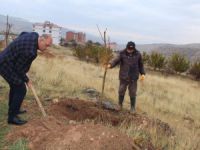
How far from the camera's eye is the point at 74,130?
20.6 feet

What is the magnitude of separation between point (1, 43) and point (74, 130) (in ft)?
57.4

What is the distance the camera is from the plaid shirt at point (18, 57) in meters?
7.03

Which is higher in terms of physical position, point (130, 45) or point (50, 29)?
point (130, 45)

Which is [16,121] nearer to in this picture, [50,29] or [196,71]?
[196,71]

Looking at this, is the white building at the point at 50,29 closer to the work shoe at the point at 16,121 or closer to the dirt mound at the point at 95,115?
the dirt mound at the point at 95,115

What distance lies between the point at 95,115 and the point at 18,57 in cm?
284

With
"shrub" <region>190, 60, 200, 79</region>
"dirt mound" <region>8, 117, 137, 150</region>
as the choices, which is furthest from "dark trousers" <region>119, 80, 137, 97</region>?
"shrub" <region>190, 60, 200, 79</region>

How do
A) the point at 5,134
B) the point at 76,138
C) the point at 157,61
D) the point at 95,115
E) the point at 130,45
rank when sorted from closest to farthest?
the point at 76,138, the point at 5,134, the point at 95,115, the point at 130,45, the point at 157,61

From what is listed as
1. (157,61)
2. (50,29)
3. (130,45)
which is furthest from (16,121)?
(50,29)

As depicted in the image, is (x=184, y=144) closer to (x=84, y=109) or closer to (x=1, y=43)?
(x=84, y=109)

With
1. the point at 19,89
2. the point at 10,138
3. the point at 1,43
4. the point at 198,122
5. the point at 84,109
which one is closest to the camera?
the point at 10,138

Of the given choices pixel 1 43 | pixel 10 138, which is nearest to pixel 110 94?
pixel 10 138

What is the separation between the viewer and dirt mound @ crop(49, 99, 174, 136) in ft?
28.7

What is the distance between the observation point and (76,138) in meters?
6.06
